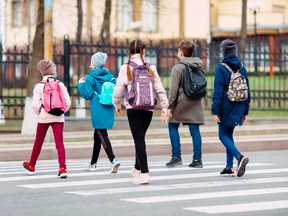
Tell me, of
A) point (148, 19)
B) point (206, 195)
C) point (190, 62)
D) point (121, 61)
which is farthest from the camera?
point (148, 19)

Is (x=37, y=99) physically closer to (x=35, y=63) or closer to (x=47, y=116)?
(x=47, y=116)

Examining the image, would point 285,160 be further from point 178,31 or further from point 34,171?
point 178,31

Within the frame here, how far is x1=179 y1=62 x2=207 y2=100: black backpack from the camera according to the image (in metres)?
14.1

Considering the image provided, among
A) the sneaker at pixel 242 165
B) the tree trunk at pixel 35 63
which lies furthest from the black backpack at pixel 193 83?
the tree trunk at pixel 35 63

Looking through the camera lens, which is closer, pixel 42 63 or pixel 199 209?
pixel 199 209

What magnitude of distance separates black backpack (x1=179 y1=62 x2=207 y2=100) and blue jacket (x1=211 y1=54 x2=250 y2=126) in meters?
1.17

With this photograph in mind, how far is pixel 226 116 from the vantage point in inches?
506

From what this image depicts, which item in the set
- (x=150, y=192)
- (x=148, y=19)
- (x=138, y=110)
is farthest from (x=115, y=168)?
(x=148, y=19)

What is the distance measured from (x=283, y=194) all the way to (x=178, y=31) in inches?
1936

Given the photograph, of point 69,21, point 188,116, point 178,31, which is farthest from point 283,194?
point 178,31

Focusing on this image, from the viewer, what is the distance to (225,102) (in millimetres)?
12906

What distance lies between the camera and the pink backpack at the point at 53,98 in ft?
42.9

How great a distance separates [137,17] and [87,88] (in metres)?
44.8

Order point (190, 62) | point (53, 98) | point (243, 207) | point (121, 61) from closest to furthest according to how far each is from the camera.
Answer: point (243, 207), point (53, 98), point (190, 62), point (121, 61)
